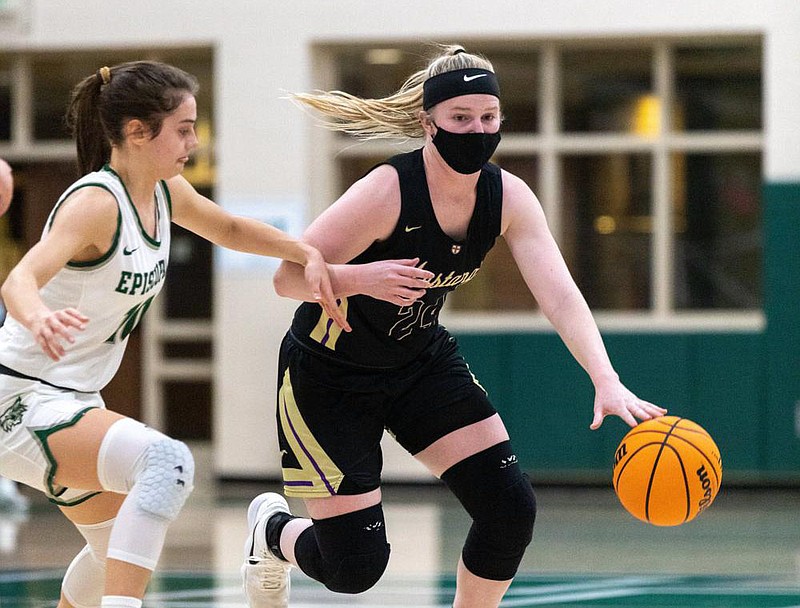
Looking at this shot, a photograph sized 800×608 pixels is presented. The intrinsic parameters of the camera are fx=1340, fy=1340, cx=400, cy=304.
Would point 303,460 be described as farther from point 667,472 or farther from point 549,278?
point 667,472

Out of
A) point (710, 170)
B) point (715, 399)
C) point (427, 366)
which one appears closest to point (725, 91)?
point (710, 170)

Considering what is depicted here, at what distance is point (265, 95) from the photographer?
34.0 feet

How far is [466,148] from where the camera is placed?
4004 mm

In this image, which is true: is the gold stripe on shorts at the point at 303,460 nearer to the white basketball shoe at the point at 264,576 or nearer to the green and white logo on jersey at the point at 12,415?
the white basketball shoe at the point at 264,576

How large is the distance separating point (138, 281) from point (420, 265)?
837 millimetres

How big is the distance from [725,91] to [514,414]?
2937 millimetres

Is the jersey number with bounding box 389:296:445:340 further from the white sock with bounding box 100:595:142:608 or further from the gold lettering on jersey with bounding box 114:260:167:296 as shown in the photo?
the white sock with bounding box 100:595:142:608

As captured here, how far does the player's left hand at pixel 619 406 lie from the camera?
3775mm

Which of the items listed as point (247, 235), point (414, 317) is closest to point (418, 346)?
point (414, 317)

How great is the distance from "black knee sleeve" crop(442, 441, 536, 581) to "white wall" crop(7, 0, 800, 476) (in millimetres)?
6167

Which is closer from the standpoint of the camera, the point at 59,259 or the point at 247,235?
the point at 59,259

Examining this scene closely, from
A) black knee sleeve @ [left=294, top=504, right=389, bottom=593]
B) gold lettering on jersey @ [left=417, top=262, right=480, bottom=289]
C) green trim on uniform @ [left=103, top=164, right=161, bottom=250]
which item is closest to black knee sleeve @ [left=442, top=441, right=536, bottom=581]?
black knee sleeve @ [left=294, top=504, right=389, bottom=593]

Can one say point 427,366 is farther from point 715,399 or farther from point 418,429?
point 715,399

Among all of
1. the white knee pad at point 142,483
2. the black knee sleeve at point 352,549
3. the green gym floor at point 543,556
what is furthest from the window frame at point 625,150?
the white knee pad at point 142,483
